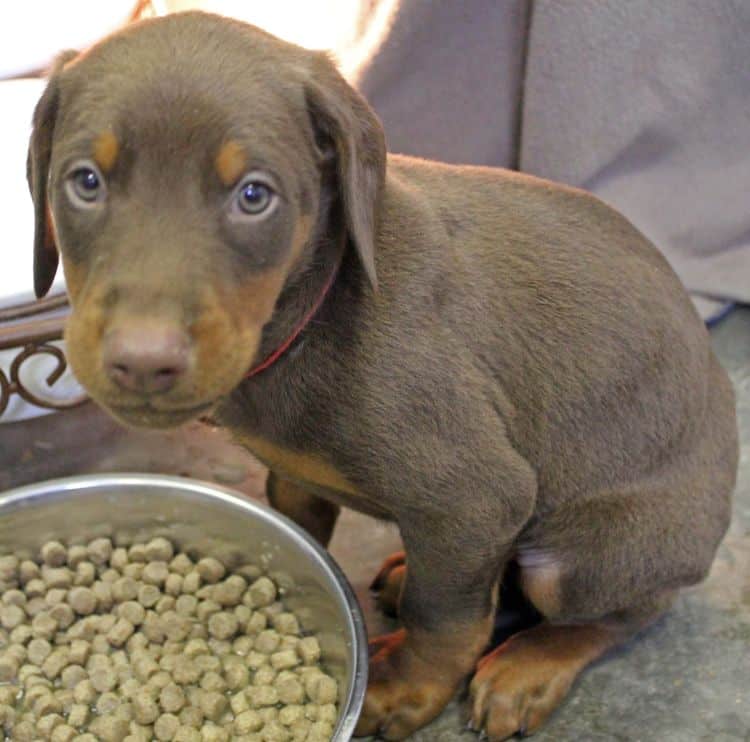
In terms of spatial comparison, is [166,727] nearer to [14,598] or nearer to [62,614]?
[62,614]

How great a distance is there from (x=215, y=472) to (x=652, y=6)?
6.15 ft

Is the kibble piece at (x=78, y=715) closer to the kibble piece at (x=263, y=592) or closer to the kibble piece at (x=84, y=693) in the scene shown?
the kibble piece at (x=84, y=693)

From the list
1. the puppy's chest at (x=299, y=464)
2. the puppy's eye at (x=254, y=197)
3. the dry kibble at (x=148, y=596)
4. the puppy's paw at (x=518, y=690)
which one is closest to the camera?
the puppy's eye at (x=254, y=197)

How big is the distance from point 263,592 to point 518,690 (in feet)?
2.16

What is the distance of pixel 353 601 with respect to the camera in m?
2.33

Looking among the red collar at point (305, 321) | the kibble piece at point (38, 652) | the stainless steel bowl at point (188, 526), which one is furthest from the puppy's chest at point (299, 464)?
the kibble piece at point (38, 652)

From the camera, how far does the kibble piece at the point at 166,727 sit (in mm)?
2359

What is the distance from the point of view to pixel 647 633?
2736 mm

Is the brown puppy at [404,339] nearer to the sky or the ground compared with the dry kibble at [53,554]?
nearer to the sky

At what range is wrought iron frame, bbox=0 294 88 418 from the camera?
2545 millimetres

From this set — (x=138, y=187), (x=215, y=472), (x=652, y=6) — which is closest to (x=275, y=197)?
(x=138, y=187)

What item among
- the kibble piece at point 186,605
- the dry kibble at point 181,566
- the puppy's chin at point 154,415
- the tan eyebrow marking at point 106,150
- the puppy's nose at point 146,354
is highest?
the tan eyebrow marking at point 106,150

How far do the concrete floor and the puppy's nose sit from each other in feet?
4.26

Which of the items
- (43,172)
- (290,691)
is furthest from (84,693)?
(43,172)
